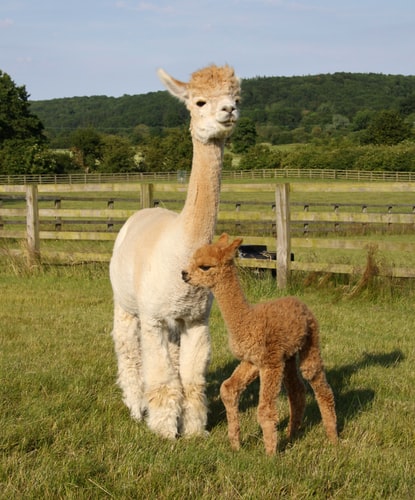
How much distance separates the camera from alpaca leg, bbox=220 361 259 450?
4547 millimetres

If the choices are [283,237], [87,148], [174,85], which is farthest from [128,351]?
[87,148]

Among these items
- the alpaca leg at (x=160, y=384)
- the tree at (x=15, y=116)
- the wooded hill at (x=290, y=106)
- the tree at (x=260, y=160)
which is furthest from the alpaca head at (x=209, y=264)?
the wooded hill at (x=290, y=106)

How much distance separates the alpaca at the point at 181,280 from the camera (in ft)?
14.6

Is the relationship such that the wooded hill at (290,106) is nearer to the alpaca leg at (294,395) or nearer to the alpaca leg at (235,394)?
the alpaca leg at (294,395)

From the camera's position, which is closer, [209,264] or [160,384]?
[209,264]

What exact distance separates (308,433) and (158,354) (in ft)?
3.81

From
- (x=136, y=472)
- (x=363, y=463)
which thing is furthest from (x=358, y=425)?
(x=136, y=472)

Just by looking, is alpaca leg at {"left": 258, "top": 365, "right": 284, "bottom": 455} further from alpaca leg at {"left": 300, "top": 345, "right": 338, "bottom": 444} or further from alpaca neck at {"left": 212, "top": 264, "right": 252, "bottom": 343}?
alpaca leg at {"left": 300, "top": 345, "right": 338, "bottom": 444}

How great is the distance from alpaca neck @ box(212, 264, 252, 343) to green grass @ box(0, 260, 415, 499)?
74 centimetres

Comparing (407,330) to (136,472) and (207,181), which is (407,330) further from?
(136,472)

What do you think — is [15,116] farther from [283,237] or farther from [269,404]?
[269,404]

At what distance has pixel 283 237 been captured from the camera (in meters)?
10.3

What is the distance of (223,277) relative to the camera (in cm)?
429

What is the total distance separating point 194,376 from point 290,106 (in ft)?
581
